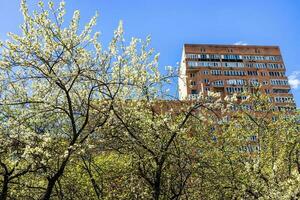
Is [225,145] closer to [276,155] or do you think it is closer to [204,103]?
[276,155]

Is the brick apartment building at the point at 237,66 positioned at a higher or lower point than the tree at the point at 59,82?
higher

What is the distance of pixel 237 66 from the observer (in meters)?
105

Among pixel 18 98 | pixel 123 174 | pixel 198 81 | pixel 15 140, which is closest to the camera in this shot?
pixel 15 140

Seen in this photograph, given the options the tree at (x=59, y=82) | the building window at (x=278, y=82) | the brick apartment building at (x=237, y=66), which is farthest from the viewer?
the building window at (x=278, y=82)

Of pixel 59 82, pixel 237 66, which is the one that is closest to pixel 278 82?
pixel 237 66

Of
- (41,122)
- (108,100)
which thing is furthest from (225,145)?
(41,122)

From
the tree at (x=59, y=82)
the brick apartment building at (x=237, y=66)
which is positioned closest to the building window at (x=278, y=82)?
the brick apartment building at (x=237, y=66)

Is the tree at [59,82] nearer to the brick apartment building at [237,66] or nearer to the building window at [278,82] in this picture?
the brick apartment building at [237,66]

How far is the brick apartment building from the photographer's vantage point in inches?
3991

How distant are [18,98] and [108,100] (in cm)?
338

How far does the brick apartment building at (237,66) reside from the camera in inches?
3991

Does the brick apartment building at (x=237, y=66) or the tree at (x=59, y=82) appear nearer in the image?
the tree at (x=59, y=82)

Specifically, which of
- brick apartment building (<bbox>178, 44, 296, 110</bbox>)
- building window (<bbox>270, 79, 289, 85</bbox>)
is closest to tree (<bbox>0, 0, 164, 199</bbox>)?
brick apartment building (<bbox>178, 44, 296, 110</bbox>)

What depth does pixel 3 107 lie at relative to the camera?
14.0 metres
